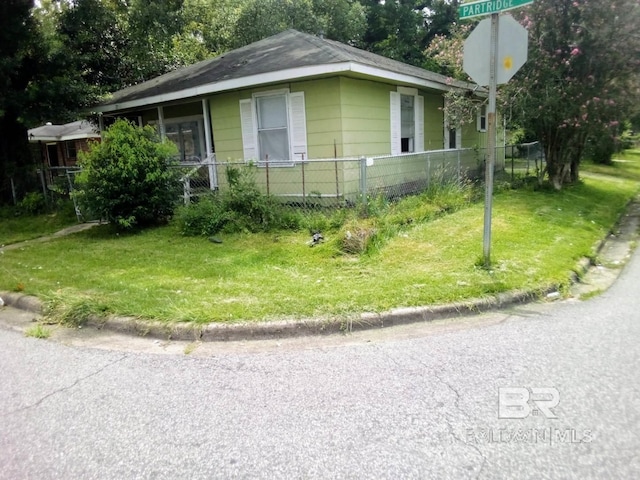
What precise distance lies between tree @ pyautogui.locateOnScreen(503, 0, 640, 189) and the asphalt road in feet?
26.2

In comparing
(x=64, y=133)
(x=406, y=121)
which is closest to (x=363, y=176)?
(x=406, y=121)

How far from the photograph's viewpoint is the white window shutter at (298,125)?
396 inches

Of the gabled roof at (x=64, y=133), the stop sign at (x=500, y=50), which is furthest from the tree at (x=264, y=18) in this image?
the stop sign at (x=500, y=50)

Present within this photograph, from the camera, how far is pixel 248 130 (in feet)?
35.7

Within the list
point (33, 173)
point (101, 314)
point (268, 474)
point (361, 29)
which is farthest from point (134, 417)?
point (361, 29)

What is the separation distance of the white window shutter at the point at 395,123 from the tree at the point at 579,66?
2847 millimetres

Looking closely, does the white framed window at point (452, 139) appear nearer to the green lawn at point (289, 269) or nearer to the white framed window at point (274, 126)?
the green lawn at point (289, 269)

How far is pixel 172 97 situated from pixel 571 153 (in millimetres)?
10888

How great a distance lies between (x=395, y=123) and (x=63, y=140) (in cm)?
2130

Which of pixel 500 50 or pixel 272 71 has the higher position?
pixel 272 71

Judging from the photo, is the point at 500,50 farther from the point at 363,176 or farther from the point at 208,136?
the point at 208,136

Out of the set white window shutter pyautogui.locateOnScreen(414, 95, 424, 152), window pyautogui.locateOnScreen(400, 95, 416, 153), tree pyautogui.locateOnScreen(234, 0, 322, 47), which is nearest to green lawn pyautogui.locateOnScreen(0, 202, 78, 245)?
window pyautogui.locateOnScreen(400, 95, 416, 153)

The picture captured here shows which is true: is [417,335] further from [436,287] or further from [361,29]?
[361,29]

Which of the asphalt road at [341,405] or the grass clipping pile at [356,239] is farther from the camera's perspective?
the grass clipping pile at [356,239]
